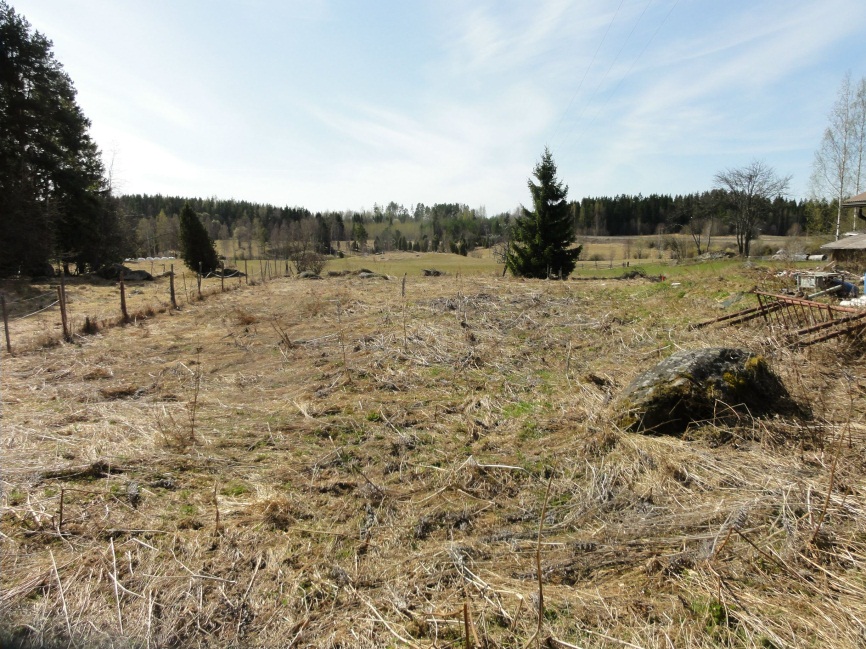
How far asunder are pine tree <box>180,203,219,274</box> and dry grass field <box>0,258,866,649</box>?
2822 cm

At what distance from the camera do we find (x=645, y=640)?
2.13m

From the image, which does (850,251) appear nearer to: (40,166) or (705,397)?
(705,397)

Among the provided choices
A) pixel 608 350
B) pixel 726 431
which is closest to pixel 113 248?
pixel 608 350

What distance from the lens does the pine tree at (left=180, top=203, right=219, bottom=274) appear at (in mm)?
32188

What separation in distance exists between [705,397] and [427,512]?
271 centimetres

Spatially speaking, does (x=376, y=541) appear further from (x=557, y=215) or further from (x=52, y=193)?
(x=52, y=193)

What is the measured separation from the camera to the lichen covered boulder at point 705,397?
4.07m

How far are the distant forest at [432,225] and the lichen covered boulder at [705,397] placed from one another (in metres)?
43.1

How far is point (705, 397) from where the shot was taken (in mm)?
4094

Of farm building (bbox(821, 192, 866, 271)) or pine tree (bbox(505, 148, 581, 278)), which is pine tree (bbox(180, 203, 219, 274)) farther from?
farm building (bbox(821, 192, 866, 271))

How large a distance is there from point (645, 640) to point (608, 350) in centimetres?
576

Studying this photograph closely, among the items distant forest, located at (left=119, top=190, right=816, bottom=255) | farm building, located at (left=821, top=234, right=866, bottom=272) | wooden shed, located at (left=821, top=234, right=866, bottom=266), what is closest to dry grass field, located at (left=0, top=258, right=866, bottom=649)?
wooden shed, located at (left=821, top=234, right=866, bottom=266)

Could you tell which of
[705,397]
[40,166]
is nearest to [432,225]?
[40,166]

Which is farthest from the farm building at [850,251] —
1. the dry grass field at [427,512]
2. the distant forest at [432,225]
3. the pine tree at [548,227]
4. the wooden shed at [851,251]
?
the distant forest at [432,225]
